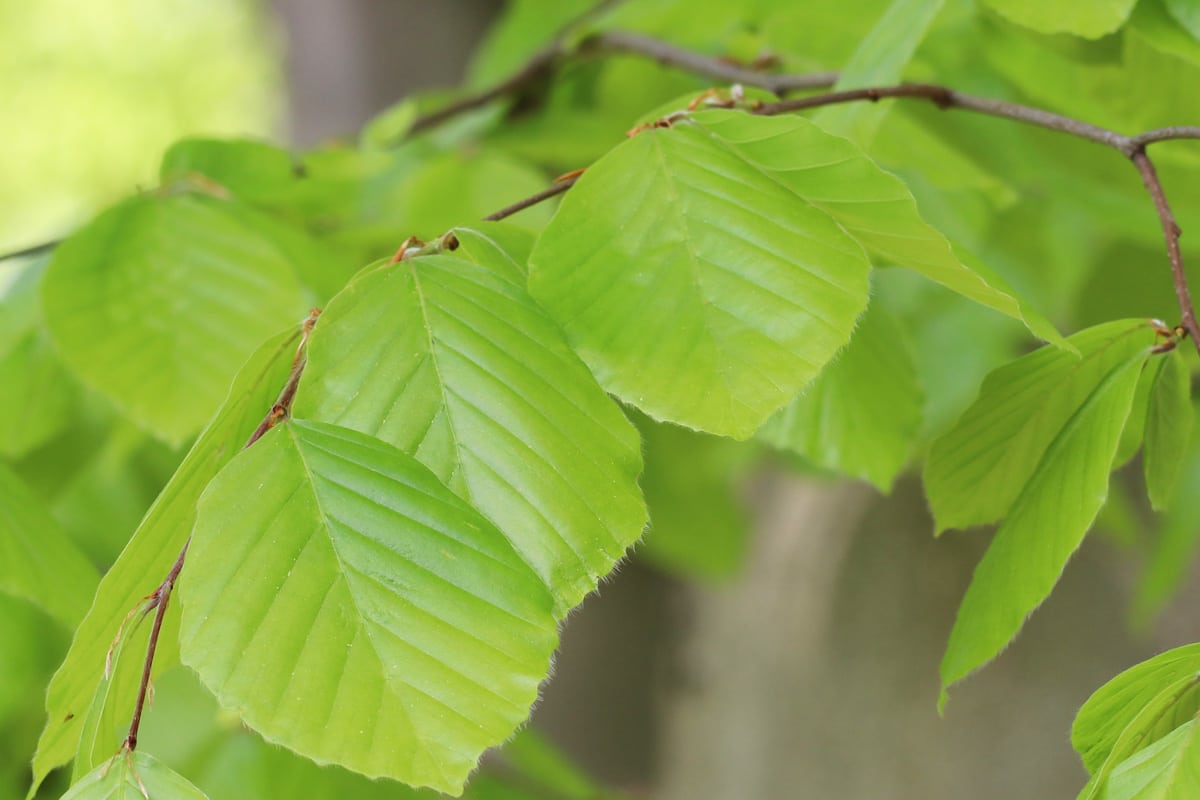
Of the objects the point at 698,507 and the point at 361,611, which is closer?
the point at 361,611

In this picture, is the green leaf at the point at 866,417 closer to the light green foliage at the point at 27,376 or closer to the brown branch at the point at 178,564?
the brown branch at the point at 178,564

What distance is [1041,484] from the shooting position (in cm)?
37

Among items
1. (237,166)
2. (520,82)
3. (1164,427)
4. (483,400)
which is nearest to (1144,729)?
(1164,427)

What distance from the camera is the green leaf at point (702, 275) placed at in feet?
1.04

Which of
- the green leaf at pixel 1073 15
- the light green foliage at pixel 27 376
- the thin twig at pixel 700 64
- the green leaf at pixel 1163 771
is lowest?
the light green foliage at pixel 27 376

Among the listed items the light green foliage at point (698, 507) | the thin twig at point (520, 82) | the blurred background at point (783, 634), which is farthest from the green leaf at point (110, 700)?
the blurred background at point (783, 634)

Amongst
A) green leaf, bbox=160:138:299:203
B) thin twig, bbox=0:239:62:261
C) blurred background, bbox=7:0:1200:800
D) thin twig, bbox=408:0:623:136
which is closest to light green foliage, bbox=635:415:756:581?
blurred background, bbox=7:0:1200:800

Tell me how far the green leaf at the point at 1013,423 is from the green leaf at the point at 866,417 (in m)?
0.13

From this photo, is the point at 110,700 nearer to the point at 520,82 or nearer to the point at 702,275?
the point at 702,275

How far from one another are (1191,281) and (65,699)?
2.54 feet

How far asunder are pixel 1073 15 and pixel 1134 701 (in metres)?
0.31

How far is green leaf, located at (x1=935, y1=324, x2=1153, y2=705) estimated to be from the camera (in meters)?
0.34

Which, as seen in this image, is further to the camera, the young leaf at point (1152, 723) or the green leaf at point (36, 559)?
the green leaf at point (36, 559)

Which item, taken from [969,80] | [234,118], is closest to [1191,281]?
[969,80]
